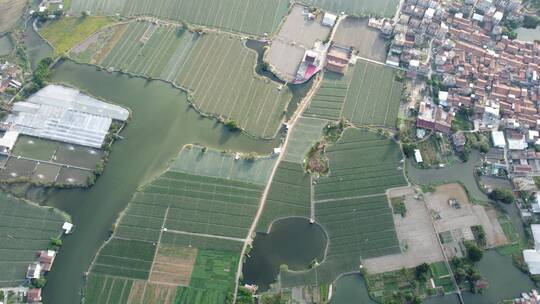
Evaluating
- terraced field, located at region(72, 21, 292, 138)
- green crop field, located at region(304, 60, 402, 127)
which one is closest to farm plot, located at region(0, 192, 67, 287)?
terraced field, located at region(72, 21, 292, 138)

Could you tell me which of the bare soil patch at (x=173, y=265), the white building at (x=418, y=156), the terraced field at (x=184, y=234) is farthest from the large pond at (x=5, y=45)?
the white building at (x=418, y=156)

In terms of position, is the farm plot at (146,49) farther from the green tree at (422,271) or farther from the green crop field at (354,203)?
the green tree at (422,271)

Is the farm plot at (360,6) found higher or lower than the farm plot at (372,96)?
higher

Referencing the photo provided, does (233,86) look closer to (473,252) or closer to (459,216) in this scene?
(459,216)

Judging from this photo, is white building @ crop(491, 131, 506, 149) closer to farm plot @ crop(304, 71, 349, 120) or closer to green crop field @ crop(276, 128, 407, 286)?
green crop field @ crop(276, 128, 407, 286)

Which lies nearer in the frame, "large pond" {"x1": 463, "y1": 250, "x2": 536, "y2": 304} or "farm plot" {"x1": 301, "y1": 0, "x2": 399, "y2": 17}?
"large pond" {"x1": 463, "y1": 250, "x2": 536, "y2": 304}

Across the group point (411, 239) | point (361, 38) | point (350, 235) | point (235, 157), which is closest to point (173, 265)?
point (235, 157)
